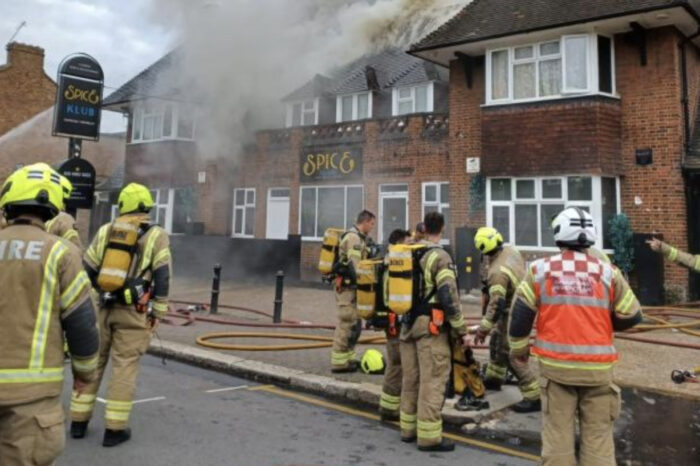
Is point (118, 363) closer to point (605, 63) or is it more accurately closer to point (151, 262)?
point (151, 262)

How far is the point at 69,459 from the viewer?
12.0 ft

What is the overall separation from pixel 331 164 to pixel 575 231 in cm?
1342

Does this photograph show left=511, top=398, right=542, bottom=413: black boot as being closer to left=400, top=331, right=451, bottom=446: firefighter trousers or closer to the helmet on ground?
left=400, top=331, right=451, bottom=446: firefighter trousers

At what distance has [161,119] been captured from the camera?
20.0m

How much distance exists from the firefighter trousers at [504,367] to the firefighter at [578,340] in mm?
1642

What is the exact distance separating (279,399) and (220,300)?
8336 millimetres

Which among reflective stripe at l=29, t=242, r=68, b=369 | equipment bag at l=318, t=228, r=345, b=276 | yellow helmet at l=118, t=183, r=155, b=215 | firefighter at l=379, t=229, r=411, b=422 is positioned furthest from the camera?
equipment bag at l=318, t=228, r=345, b=276

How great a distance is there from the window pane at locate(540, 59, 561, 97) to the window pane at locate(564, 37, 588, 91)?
0.25m

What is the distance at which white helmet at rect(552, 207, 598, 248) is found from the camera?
3.10 meters

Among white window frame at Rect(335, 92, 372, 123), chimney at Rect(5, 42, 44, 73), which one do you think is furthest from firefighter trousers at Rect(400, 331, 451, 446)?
chimney at Rect(5, 42, 44, 73)

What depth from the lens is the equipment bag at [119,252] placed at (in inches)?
161

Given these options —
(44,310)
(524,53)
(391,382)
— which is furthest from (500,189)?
(44,310)

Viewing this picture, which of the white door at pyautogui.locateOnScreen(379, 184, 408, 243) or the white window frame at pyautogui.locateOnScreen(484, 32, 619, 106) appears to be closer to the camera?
the white window frame at pyautogui.locateOnScreen(484, 32, 619, 106)

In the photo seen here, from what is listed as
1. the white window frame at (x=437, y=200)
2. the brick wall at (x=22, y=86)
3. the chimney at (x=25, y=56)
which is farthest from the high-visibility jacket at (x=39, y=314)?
the chimney at (x=25, y=56)
